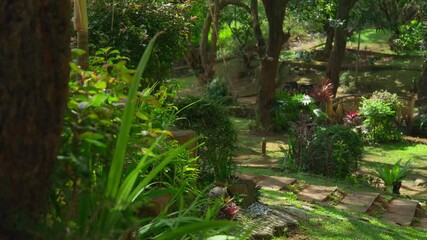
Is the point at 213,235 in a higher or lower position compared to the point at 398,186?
higher

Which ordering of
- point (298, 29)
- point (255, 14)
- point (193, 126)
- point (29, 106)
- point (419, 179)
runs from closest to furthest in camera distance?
point (29, 106) → point (193, 126) → point (419, 179) → point (255, 14) → point (298, 29)

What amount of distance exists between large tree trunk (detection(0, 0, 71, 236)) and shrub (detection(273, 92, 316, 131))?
1748 cm

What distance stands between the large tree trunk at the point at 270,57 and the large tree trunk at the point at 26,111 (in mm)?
15937

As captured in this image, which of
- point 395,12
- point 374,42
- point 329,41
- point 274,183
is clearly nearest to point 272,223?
point 274,183

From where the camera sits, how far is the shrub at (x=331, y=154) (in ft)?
37.7

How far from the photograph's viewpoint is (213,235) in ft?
9.41

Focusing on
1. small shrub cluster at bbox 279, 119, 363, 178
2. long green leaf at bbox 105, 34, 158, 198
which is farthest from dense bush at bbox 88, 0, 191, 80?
long green leaf at bbox 105, 34, 158, 198

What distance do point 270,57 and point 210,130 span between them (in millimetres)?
11562

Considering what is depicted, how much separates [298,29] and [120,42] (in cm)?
3009

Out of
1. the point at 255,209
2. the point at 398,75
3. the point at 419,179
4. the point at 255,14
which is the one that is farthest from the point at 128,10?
the point at 398,75

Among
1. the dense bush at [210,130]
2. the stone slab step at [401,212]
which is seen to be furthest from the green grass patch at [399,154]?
the dense bush at [210,130]

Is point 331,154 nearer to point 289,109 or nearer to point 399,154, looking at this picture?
point 399,154

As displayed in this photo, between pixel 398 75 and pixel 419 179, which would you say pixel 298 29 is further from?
pixel 419 179

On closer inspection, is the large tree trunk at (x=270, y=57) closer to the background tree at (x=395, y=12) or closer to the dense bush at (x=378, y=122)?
the dense bush at (x=378, y=122)
